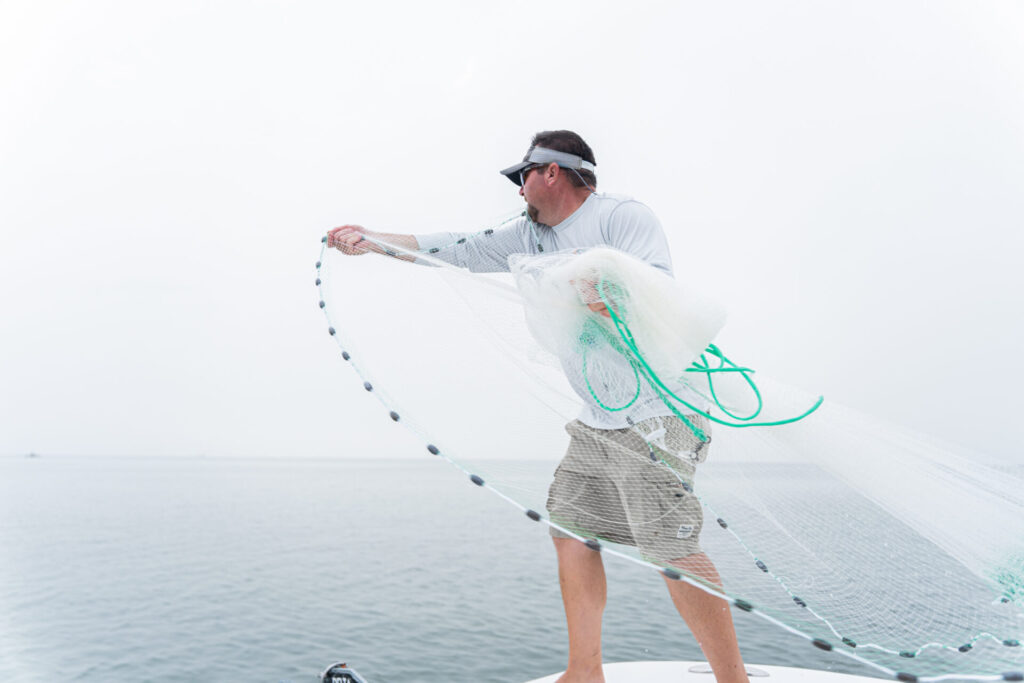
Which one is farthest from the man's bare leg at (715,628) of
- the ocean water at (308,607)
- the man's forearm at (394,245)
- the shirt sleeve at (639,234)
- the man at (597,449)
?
the ocean water at (308,607)

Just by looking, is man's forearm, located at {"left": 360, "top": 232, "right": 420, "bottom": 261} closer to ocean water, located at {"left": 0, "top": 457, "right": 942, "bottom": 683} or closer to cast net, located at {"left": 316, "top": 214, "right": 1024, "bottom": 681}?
cast net, located at {"left": 316, "top": 214, "right": 1024, "bottom": 681}

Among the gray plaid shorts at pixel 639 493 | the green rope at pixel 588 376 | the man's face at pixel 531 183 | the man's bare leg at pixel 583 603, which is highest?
the man's face at pixel 531 183

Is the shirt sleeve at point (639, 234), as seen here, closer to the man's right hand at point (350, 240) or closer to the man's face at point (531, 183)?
the man's face at point (531, 183)

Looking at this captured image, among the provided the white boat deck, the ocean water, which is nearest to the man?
the white boat deck

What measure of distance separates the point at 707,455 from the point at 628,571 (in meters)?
15.2

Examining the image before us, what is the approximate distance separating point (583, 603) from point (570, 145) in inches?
72.5

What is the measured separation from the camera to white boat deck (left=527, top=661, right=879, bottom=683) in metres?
3.51

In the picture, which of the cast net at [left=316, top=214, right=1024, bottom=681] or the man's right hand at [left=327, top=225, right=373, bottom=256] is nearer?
the cast net at [left=316, top=214, right=1024, bottom=681]

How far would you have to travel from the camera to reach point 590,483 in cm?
263

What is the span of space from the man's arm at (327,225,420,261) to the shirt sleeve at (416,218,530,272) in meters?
0.06

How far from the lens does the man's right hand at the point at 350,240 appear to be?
9.59 ft

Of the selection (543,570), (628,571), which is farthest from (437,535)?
(628,571)

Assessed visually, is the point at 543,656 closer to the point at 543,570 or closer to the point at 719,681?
the point at 543,570

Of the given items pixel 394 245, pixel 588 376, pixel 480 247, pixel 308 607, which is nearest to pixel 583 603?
pixel 588 376
